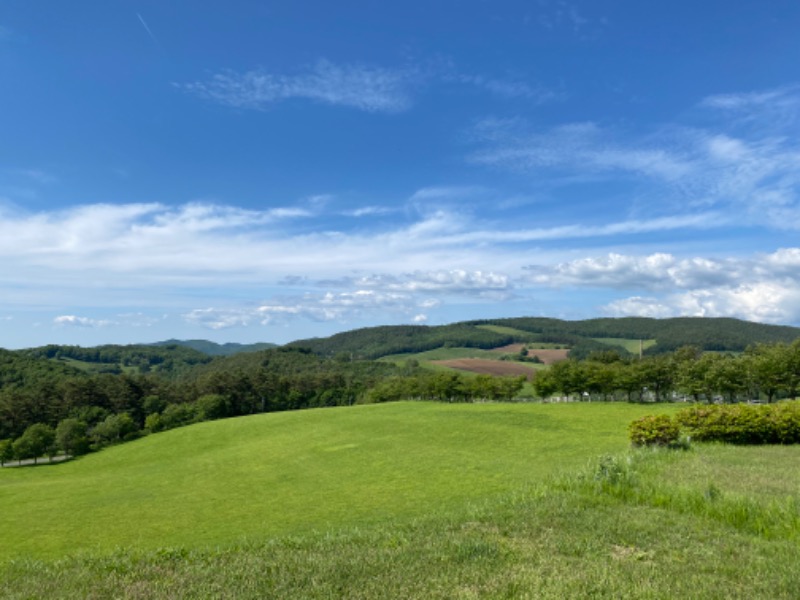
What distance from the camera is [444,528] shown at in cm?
1068

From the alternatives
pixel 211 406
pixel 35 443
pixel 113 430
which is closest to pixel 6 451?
pixel 35 443

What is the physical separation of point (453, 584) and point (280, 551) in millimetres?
3955

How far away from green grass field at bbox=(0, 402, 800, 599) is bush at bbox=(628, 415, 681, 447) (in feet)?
6.03

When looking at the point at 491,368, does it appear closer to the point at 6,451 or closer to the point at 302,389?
the point at 302,389

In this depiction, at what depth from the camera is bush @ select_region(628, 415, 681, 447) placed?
989 inches

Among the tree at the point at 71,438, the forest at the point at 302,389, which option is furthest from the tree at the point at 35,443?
the tree at the point at 71,438

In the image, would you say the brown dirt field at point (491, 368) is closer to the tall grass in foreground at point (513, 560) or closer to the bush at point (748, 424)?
the bush at point (748, 424)

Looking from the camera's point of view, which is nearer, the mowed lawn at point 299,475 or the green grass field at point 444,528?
the green grass field at point 444,528

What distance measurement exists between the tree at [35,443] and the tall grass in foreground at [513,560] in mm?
79861

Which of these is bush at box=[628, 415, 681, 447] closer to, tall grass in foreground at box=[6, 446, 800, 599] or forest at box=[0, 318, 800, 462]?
tall grass in foreground at box=[6, 446, 800, 599]

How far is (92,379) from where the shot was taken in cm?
10106

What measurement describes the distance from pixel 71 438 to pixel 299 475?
2339 inches

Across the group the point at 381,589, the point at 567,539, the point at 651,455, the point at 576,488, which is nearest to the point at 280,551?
the point at 381,589

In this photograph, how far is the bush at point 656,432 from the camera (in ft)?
82.4
